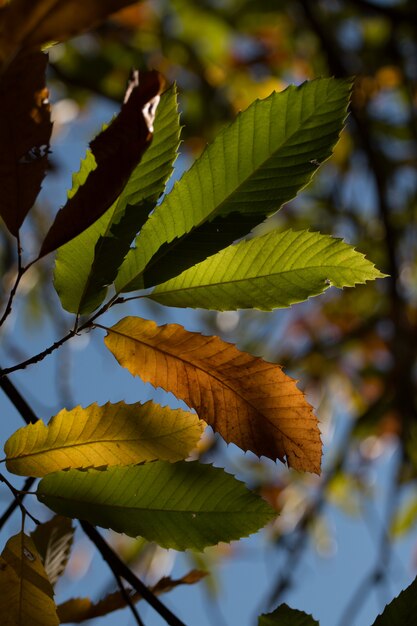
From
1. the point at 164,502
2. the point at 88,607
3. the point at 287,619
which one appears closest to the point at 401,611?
the point at 287,619

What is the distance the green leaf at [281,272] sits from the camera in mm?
604

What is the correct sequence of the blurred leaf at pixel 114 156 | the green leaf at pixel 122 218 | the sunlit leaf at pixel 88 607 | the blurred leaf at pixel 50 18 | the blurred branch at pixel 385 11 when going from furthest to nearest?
the blurred branch at pixel 385 11 < the sunlit leaf at pixel 88 607 < the green leaf at pixel 122 218 < the blurred leaf at pixel 114 156 < the blurred leaf at pixel 50 18

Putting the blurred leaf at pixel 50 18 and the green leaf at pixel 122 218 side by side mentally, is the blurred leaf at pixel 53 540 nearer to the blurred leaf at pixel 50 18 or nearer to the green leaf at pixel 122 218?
the green leaf at pixel 122 218

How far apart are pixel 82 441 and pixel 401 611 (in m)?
0.28

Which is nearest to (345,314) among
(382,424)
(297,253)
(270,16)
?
(382,424)

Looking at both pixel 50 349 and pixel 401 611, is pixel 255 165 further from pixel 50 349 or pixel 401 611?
pixel 401 611

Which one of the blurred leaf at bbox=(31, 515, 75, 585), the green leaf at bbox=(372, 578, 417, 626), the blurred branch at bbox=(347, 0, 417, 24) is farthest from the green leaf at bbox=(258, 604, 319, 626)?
the blurred branch at bbox=(347, 0, 417, 24)

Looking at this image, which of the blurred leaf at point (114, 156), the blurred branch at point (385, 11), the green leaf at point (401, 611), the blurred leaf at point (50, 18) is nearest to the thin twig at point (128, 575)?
the green leaf at point (401, 611)

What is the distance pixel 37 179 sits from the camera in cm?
52

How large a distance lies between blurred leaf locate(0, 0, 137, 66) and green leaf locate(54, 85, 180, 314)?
0.72 ft

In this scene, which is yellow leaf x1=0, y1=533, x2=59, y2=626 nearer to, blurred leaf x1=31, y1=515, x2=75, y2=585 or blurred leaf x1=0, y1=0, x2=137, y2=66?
blurred leaf x1=31, y1=515, x2=75, y2=585

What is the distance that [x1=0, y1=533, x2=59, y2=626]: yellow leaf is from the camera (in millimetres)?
566

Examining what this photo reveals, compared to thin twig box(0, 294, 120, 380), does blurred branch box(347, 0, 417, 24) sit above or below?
above

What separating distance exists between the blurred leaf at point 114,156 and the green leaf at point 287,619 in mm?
339
